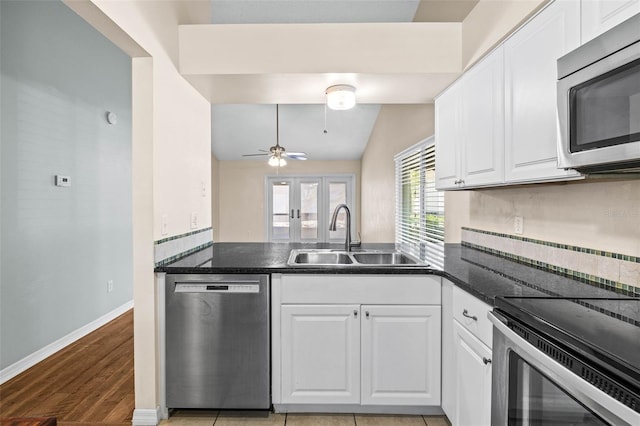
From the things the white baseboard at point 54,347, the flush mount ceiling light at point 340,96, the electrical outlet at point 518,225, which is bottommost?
the white baseboard at point 54,347

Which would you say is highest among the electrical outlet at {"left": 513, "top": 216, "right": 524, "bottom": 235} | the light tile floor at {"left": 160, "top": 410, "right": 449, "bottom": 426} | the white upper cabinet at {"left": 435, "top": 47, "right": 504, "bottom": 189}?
the white upper cabinet at {"left": 435, "top": 47, "right": 504, "bottom": 189}

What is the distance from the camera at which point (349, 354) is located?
2162mm

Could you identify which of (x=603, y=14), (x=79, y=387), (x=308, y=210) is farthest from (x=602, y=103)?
(x=308, y=210)

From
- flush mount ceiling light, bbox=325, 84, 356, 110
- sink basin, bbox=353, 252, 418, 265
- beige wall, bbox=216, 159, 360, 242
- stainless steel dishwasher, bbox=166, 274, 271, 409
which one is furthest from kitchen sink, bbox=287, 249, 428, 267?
beige wall, bbox=216, 159, 360, 242

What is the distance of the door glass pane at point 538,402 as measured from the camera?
0.92 m

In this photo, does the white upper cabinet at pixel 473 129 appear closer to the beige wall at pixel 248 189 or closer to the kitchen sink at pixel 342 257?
the kitchen sink at pixel 342 257

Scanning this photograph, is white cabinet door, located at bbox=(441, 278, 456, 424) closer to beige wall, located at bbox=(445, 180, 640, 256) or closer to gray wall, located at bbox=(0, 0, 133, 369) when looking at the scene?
beige wall, located at bbox=(445, 180, 640, 256)

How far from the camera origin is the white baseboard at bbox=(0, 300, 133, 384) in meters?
2.66

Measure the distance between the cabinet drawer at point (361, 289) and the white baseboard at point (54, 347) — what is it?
6.92 feet

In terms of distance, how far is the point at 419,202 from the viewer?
14.2 ft

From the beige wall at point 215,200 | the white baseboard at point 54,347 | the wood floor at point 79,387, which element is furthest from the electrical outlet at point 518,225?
the beige wall at point 215,200

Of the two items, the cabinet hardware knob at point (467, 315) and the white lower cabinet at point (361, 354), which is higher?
the cabinet hardware knob at point (467, 315)

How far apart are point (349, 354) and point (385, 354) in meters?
0.20

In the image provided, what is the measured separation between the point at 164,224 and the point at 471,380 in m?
1.83
